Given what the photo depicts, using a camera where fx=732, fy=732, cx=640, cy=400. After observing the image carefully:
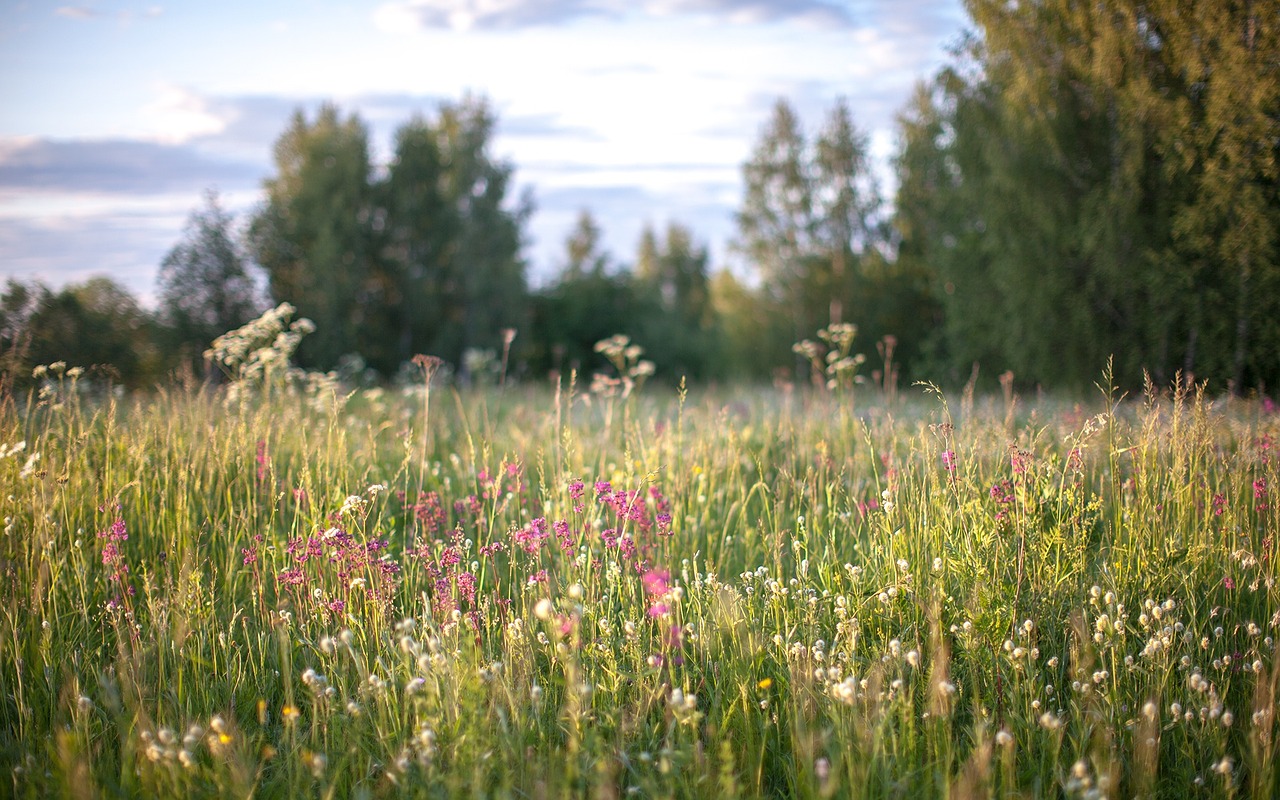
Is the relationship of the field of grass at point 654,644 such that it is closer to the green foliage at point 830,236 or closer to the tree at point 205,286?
A: the tree at point 205,286

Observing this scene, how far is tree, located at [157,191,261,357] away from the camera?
18781 mm

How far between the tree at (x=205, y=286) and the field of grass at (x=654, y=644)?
16062mm

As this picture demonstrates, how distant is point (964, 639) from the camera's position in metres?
3.14

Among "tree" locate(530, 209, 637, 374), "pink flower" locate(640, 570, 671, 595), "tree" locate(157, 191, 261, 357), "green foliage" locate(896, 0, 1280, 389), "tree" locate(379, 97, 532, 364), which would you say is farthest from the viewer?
"tree" locate(530, 209, 637, 374)

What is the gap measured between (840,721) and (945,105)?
72.4 ft

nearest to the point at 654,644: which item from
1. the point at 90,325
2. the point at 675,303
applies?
the point at 90,325

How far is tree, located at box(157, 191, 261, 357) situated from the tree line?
5cm

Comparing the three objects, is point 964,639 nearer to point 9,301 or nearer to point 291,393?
point 291,393

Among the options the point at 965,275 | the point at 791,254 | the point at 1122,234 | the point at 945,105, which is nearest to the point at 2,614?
the point at 1122,234

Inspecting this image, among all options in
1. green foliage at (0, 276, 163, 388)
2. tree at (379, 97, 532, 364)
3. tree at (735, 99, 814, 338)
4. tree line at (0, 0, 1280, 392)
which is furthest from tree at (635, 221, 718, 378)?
green foliage at (0, 276, 163, 388)

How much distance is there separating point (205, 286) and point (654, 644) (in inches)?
784

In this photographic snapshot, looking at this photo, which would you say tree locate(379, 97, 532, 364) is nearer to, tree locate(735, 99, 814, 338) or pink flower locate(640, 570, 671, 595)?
tree locate(735, 99, 814, 338)

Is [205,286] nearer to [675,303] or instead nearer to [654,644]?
[654,644]

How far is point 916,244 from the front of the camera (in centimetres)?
2594
